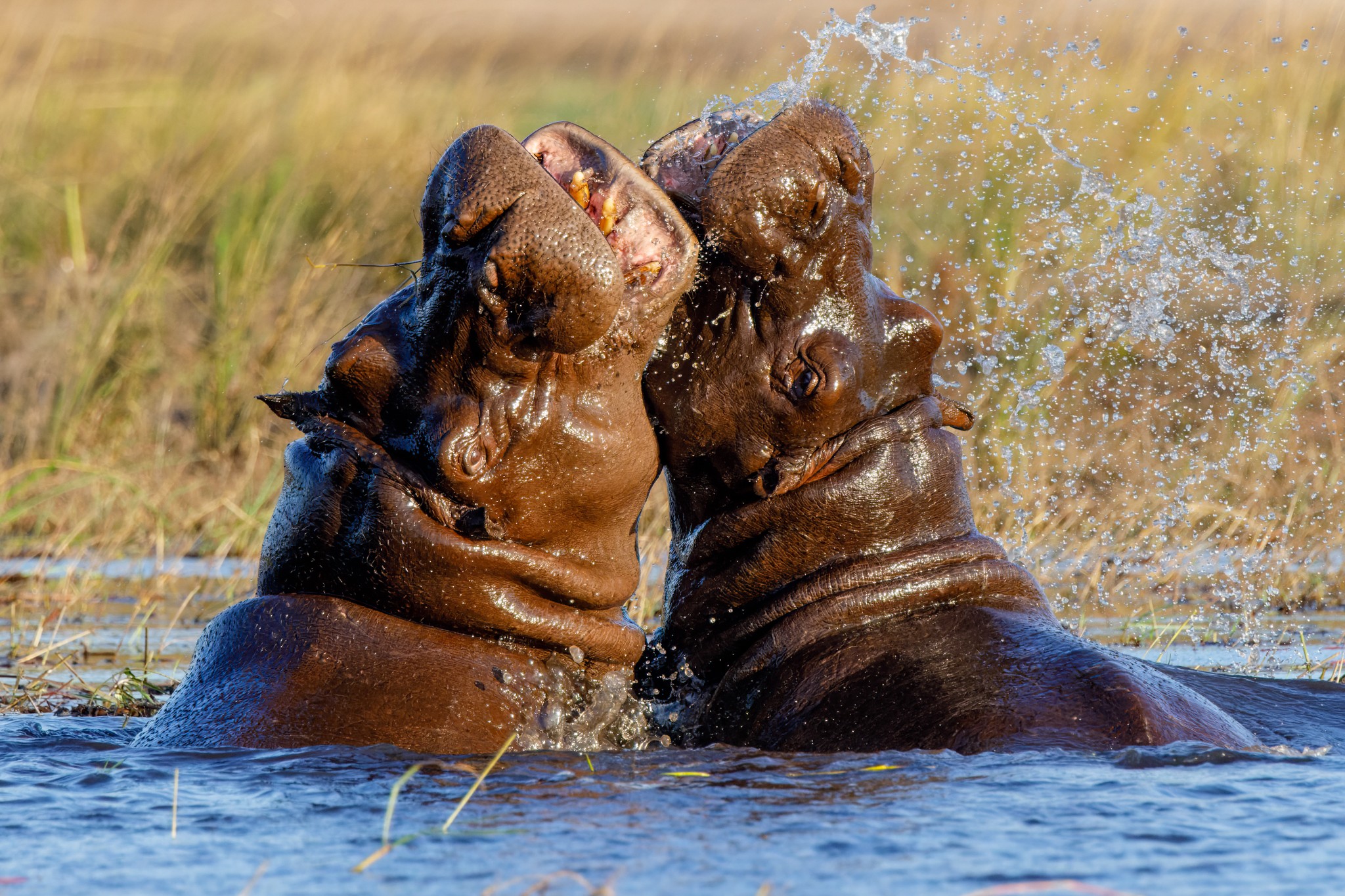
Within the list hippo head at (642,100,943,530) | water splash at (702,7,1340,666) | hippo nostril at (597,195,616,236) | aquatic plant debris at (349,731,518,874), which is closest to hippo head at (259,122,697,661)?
hippo nostril at (597,195,616,236)

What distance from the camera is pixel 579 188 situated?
10.7 ft

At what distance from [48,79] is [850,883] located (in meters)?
10.1

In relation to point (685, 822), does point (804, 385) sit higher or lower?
higher

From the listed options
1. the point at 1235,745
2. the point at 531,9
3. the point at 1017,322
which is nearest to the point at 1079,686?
the point at 1235,745

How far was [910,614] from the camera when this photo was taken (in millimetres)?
3668

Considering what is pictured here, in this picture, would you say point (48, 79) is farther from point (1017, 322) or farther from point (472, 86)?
point (1017, 322)

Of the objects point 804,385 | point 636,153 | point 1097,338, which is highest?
point 636,153

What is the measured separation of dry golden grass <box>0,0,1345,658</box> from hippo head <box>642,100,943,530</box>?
2336 mm

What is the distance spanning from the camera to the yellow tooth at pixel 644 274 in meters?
3.33

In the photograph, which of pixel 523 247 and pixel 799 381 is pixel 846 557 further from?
pixel 523 247

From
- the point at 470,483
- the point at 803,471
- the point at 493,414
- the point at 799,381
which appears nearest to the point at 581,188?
the point at 493,414

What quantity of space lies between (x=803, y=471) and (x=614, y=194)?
781mm

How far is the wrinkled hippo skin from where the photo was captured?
3580 millimetres

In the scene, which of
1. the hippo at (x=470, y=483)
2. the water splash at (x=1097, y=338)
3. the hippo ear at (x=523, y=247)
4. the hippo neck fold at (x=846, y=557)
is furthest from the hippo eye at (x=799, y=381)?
the water splash at (x=1097, y=338)
